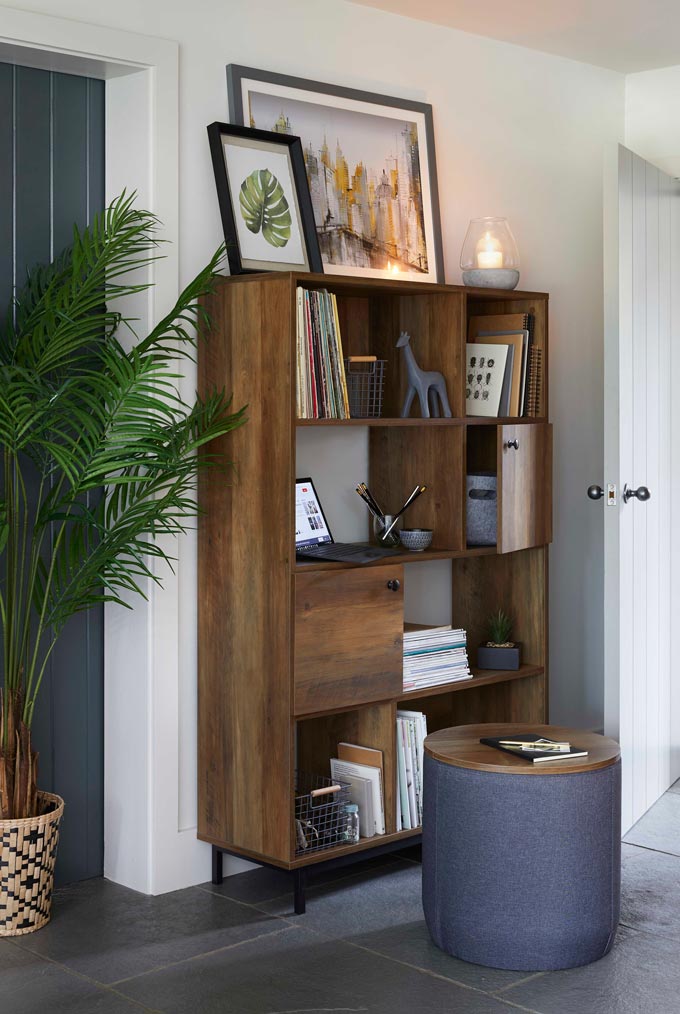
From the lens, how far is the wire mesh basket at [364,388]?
11.8 ft

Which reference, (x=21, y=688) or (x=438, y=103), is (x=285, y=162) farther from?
(x=21, y=688)

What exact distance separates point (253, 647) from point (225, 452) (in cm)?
54

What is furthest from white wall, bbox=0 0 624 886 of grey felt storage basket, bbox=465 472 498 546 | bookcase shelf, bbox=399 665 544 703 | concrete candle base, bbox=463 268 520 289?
grey felt storage basket, bbox=465 472 498 546

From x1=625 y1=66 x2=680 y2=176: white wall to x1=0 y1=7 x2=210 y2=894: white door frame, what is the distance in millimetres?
2217

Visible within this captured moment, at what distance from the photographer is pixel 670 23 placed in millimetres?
4086

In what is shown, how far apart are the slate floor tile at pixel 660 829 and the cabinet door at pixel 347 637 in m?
1.05

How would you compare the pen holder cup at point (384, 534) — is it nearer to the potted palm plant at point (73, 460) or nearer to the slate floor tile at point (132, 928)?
the potted palm plant at point (73, 460)

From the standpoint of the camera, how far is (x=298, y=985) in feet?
9.21

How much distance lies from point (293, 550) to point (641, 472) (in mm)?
1459

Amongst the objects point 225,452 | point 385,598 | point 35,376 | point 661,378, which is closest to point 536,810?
point 385,598

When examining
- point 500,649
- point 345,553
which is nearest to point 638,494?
point 500,649

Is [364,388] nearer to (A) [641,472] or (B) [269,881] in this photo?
(A) [641,472]

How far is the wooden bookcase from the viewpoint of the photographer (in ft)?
10.4

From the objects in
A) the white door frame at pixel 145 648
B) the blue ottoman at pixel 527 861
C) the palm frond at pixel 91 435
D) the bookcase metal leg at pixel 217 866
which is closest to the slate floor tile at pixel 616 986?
the blue ottoman at pixel 527 861
